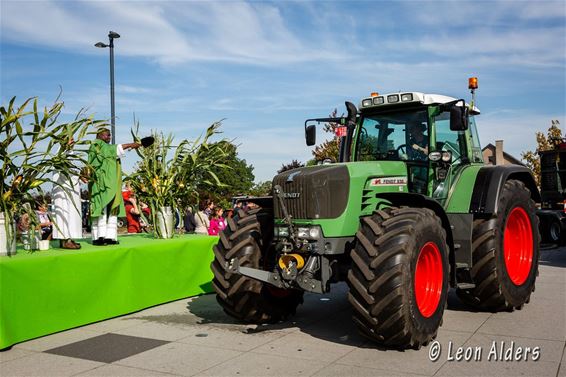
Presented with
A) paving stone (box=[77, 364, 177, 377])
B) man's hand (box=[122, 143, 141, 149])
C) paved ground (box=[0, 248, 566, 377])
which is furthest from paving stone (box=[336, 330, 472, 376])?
man's hand (box=[122, 143, 141, 149])

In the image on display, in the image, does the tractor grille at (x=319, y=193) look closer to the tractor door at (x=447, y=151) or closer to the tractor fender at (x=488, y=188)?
the tractor door at (x=447, y=151)

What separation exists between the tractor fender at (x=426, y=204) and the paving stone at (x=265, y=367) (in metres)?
1.87

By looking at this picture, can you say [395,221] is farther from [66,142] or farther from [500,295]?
[66,142]

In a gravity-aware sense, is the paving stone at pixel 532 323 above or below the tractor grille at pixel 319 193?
below

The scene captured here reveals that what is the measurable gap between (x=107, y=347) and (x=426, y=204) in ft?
11.5

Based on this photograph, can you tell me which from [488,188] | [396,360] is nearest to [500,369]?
[396,360]

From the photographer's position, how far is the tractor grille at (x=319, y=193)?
18.2 feet

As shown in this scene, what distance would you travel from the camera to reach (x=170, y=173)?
891 cm

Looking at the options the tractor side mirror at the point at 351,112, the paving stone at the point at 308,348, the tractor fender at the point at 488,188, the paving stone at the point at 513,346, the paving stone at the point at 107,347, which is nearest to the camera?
the paving stone at the point at 513,346

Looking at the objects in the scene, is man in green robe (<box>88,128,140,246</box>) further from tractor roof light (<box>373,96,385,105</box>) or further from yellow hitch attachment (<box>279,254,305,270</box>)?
tractor roof light (<box>373,96,385,105</box>)

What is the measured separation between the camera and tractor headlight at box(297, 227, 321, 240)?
5508 mm

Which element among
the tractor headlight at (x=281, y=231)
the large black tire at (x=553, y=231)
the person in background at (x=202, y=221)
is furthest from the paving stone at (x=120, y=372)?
the large black tire at (x=553, y=231)

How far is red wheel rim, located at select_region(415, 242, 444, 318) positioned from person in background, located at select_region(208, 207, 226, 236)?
5465 millimetres

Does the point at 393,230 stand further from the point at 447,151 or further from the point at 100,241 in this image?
the point at 100,241
